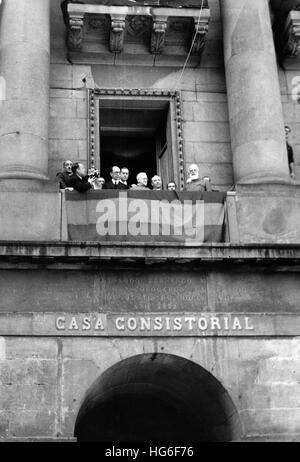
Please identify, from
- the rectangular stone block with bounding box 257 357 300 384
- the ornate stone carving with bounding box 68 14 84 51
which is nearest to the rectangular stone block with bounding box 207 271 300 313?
the rectangular stone block with bounding box 257 357 300 384

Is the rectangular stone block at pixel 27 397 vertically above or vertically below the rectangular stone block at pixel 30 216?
below

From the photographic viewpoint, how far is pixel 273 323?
16.1 meters

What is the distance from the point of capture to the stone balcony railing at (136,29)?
788 inches

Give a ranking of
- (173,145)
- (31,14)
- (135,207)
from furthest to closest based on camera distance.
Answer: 1. (173,145)
2. (31,14)
3. (135,207)

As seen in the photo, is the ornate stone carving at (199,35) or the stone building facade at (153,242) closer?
the stone building facade at (153,242)

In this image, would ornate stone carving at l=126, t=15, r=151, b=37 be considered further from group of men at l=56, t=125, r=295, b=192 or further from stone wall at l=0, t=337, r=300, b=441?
stone wall at l=0, t=337, r=300, b=441

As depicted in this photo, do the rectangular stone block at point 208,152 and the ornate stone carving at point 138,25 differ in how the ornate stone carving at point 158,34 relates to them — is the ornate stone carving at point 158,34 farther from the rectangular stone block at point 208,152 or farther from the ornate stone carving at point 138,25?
the rectangular stone block at point 208,152

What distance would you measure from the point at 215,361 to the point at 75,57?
29.6ft

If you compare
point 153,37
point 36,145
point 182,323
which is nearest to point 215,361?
point 182,323

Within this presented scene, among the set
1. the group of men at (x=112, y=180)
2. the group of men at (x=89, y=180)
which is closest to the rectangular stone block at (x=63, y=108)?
the group of men at (x=112, y=180)

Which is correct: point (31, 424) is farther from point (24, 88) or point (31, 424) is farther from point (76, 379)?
point (24, 88)

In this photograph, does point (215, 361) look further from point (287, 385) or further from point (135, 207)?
point (135, 207)

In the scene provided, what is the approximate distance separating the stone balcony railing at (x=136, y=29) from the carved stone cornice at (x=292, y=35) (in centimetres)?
217

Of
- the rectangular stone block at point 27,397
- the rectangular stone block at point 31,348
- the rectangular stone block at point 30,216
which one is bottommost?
the rectangular stone block at point 27,397
